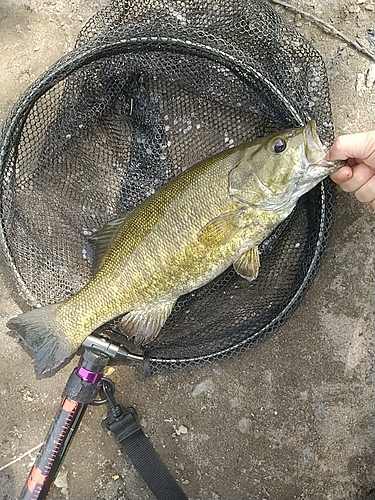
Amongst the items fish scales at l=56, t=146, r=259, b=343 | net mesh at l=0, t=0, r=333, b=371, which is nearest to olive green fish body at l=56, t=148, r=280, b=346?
fish scales at l=56, t=146, r=259, b=343

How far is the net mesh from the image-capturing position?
1979 millimetres

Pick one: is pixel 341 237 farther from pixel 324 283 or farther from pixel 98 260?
pixel 98 260

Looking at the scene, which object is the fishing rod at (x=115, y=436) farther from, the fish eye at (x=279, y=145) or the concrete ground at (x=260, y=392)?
the fish eye at (x=279, y=145)

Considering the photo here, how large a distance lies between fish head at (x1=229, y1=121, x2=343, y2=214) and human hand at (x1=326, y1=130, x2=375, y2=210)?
40 millimetres

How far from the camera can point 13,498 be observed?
2.27 meters

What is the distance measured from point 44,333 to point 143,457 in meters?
0.64

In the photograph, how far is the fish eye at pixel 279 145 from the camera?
1764mm

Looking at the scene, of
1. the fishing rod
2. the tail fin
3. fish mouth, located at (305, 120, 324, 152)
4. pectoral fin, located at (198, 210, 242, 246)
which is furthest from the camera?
the fishing rod

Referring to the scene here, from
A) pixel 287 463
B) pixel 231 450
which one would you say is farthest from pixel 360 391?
pixel 231 450

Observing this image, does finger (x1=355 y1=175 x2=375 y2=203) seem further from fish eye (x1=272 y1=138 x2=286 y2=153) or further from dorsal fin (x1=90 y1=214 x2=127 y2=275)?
dorsal fin (x1=90 y1=214 x2=127 y2=275)

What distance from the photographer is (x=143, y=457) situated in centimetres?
219

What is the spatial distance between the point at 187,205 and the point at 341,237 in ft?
2.22

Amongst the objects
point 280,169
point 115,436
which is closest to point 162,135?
point 280,169

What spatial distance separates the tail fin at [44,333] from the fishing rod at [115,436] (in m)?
0.15
